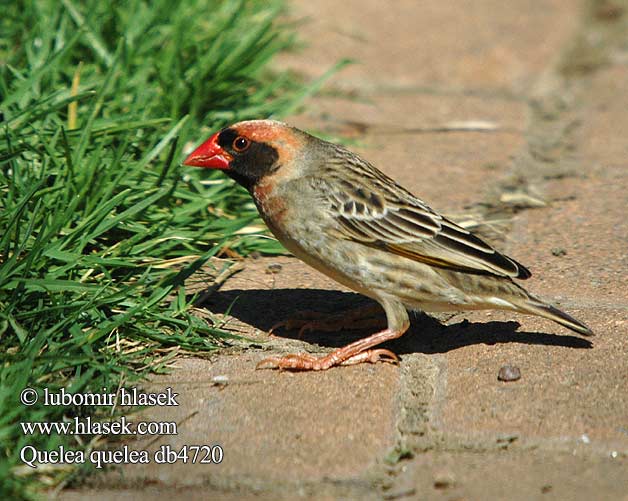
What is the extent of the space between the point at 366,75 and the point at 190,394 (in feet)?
15.9

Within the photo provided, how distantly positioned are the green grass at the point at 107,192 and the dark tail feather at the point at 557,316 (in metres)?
1.33

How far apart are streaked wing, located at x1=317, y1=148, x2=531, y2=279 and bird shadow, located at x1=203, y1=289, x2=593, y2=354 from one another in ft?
0.95

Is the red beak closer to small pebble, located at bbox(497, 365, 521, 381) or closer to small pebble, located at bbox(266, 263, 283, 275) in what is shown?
small pebble, located at bbox(266, 263, 283, 275)

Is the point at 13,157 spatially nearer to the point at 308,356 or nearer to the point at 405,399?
the point at 308,356

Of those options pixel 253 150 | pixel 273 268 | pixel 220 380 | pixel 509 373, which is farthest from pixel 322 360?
pixel 253 150

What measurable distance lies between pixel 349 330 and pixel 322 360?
64 centimetres

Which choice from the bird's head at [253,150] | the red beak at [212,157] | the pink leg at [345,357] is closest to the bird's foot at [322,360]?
the pink leg at [345,357]

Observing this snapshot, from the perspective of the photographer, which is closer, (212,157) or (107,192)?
(107,192)

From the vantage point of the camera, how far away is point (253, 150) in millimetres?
4770

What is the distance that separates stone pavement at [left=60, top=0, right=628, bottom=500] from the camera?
3168mm

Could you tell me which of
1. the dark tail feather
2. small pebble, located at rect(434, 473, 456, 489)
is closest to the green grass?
small pebble, located at rect(434, 473, 456, 489)

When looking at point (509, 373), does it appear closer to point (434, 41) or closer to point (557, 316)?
point (557, 316)

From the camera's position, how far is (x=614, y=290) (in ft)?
15.1

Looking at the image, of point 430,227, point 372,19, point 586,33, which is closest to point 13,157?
point 430,227
